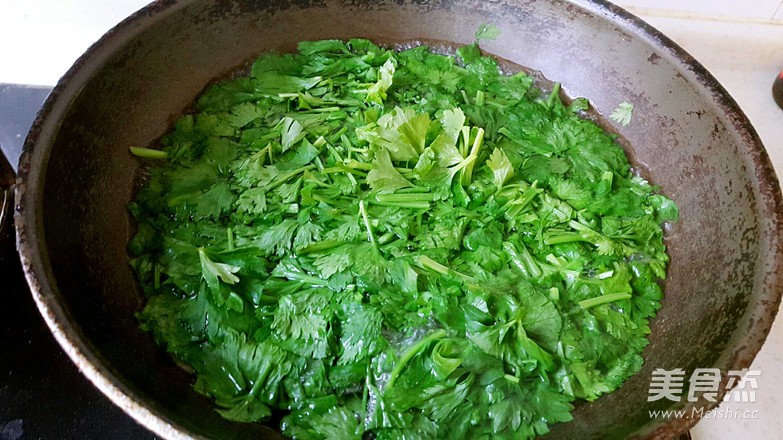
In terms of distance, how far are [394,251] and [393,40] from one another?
2.40ft

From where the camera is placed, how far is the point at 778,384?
137 centimetres

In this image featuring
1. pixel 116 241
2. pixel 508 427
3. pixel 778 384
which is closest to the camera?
pixel 508 427

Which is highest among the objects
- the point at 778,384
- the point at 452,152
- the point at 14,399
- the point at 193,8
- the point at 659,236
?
the point at 193,8

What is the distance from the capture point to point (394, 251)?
122cm

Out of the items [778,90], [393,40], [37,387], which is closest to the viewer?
[37,387]

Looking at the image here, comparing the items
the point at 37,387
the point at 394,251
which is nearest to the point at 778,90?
the point at 394,251

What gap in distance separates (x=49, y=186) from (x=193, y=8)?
0.59m

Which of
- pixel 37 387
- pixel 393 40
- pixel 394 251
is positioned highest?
pixel 393 40

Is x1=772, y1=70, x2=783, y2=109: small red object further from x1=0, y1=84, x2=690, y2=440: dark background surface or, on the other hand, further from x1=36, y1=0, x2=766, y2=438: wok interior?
x1=0, y1=84, x2=690, y2=440: dark background surface

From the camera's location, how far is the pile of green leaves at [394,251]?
1.10m

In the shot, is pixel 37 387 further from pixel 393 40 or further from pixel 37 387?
pixel 393 40

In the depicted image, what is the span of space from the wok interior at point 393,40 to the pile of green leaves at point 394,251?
0.05m

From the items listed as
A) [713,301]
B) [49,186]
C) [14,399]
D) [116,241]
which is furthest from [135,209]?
[713,301]

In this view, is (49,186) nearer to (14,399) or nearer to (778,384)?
(14,399)
